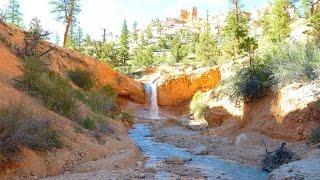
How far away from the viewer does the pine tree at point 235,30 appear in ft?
122

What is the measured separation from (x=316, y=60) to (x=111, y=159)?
26.5 ft

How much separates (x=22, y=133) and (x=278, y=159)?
22.9 feet

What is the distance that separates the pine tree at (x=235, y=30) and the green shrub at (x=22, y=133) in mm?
28870

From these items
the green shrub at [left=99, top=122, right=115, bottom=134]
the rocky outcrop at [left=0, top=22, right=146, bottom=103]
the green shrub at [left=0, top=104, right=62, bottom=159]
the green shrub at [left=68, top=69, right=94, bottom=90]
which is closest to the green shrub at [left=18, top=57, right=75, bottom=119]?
the green shrub at [left=99, top=122, right=115, bottom=134]

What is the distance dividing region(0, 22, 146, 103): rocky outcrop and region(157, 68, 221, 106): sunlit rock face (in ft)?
7.03

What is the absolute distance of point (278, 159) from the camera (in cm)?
1092

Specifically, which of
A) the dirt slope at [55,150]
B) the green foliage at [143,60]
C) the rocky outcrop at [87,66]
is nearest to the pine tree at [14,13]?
the green foliage at [143,60]

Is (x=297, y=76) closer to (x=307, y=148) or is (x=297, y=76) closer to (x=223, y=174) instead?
(x=307, y=148)

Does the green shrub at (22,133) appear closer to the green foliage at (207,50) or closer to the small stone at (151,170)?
the small stone at (151,170)

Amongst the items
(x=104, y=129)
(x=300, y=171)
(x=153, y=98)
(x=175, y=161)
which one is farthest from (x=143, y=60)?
(x=300, y=171)

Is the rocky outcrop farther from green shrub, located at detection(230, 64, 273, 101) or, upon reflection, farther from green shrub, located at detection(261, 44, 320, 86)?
green shrub, located at detection(261, 44, 320, 86)

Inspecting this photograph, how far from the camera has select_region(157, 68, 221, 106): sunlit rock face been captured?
3838 cm

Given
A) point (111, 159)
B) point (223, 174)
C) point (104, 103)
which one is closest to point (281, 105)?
point (223, 174)

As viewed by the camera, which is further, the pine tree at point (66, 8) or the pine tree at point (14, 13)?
the pine tree at point (14, 13)
